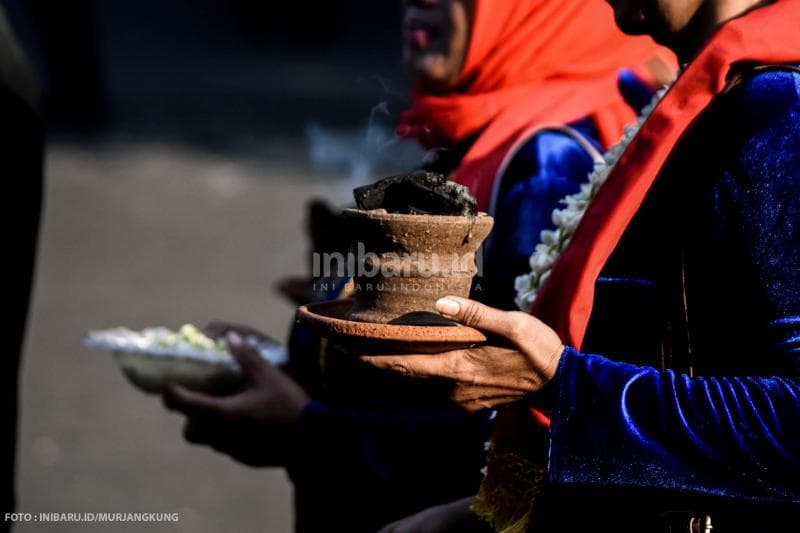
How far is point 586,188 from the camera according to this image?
1877mm

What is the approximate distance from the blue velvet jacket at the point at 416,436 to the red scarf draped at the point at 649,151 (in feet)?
0.91

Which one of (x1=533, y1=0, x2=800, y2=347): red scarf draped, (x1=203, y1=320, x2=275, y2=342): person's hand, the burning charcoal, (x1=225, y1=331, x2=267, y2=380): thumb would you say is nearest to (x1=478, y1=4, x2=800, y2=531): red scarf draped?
(x1=533, y1=0, x2=800, y2=347): red scarf draped

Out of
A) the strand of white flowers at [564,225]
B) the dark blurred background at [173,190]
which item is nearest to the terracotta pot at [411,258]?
the strand of white flowers at [564,225]

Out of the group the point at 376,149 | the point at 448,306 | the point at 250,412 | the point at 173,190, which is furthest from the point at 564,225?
the point at 173,190

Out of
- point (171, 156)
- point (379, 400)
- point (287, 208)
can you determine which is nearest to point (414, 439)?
point (379, 400)

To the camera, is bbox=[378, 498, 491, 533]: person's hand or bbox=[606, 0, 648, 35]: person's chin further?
bbox=[378, 498, 491, 533]: person's hand

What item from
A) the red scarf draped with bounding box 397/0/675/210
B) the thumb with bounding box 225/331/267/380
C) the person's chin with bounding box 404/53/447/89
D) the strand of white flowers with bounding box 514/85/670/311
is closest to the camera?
the strand of white flowers with bounding box 514/85/670/311

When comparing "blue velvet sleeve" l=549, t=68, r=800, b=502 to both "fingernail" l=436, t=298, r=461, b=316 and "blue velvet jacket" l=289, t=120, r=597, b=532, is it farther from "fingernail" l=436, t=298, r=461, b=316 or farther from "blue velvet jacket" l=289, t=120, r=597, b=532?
"blue velvet jacket" l=289, t=120, r=597, b=532

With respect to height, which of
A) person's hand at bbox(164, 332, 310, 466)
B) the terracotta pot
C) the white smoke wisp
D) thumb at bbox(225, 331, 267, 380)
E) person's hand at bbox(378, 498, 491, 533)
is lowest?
person's hand at bbox(378, 498, 491, 533)

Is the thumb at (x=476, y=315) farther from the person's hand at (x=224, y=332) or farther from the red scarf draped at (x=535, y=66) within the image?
the person's hand at (x=224, y=332)

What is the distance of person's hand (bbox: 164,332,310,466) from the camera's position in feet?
8.38

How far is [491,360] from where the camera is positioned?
148cm

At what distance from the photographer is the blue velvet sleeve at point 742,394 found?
1.41 meters

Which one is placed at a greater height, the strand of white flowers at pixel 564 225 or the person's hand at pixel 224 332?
the strand of white flowers at pixel 564 225
